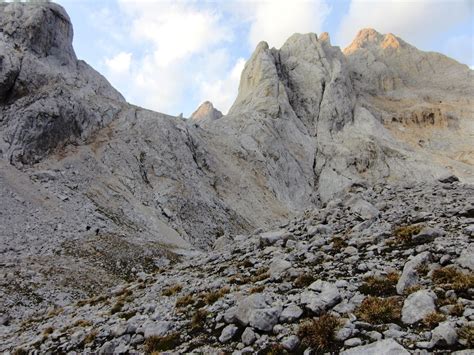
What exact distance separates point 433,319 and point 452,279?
8.32 feet

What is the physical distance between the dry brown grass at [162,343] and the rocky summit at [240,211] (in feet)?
0.18

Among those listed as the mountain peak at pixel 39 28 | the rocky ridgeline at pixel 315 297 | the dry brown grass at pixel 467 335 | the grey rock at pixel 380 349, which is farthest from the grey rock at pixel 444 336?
the mountain peak at pixel 39 28

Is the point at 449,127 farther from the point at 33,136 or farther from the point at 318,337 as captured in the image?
the point at 318,337

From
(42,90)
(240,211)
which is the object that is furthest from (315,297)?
(42,90)

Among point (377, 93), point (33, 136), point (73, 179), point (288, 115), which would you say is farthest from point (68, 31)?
point (377, 93)

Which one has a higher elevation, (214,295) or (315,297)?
(214,295)

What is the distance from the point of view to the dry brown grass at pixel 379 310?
9.77 metres

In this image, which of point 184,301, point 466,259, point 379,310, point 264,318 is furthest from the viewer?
point 184,301

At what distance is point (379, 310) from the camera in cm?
1002

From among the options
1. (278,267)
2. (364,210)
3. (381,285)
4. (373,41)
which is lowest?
(381,285)

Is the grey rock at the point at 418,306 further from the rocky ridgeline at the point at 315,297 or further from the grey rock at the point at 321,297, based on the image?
the grey rock at the point at 321,297

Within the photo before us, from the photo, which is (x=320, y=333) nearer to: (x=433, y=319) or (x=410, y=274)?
(x=433, y=319)

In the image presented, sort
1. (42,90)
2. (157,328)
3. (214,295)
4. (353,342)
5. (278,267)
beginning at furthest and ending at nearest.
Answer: (42,90), (278,267), (214,295), (157,328), (353,342)

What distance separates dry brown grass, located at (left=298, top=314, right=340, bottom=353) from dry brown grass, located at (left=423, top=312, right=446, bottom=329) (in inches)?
76.5
